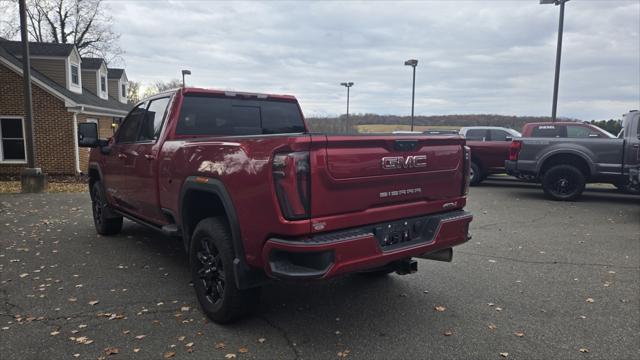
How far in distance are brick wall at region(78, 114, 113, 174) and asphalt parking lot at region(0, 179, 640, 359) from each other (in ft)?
38.1

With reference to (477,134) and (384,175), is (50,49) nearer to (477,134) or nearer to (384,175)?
(477,134)

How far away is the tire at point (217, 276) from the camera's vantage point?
3.52m

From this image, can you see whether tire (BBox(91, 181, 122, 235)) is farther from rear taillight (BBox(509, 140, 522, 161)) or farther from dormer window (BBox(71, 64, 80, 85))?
dormer window (BBox(71, 64, 80, 85))

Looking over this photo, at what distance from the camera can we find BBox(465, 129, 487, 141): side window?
14.4m

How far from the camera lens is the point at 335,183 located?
3080 mm

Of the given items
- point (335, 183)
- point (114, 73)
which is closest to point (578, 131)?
point (335, 183)

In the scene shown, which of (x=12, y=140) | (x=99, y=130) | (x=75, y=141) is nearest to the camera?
(x=12, y=140)

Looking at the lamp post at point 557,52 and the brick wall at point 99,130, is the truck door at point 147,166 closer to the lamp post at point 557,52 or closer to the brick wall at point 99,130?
the brick wall at point 99,130

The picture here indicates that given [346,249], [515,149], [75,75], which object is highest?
[75,75]

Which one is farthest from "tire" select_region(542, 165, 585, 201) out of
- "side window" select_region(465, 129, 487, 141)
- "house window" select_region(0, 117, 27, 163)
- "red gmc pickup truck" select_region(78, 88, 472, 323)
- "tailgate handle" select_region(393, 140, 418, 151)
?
"house window" select_region(0, 117, 27, 163)

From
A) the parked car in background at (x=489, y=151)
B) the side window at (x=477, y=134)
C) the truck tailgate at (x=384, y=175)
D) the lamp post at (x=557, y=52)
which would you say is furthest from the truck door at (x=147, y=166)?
the lamp post at (x=557, y=52)

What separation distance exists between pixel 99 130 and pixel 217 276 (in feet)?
59.4

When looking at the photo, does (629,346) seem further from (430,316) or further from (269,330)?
(269,330)

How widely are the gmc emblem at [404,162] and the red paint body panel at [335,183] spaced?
4 cm
